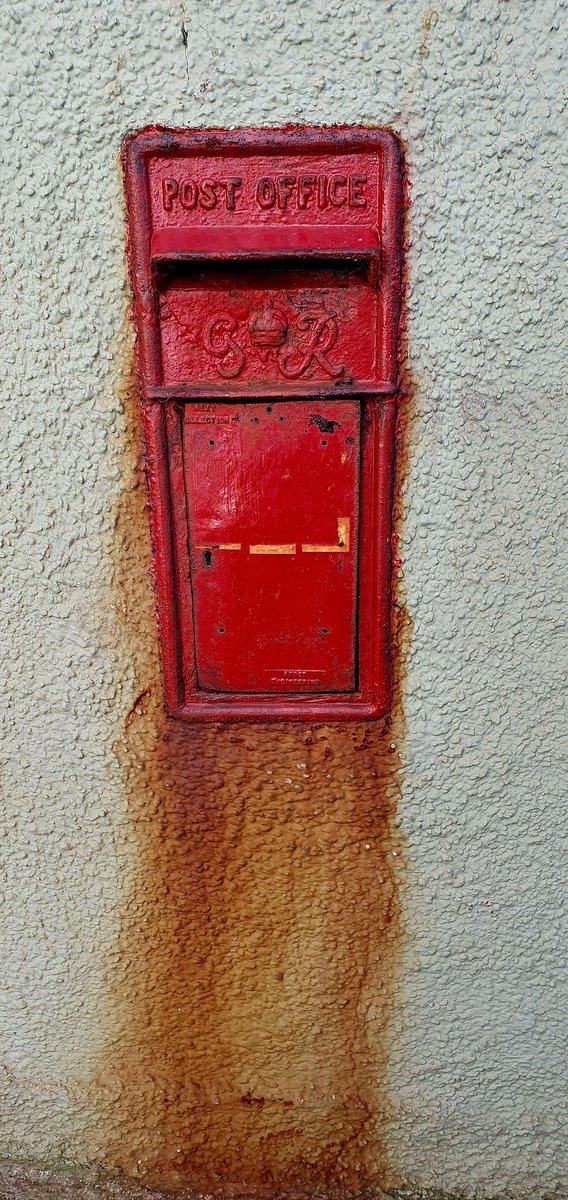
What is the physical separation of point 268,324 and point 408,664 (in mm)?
546

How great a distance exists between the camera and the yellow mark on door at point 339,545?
1005 mm

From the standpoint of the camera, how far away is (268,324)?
0.94 metres

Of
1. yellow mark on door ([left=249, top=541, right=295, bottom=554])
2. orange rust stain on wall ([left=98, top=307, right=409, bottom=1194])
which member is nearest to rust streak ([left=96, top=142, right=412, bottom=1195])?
orange rust stain on wall ([left=98, top=307, right=409, bottom=1194])

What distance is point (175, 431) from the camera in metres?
0.99

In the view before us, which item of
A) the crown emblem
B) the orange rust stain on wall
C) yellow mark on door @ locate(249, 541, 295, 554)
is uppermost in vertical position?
the crown emblem

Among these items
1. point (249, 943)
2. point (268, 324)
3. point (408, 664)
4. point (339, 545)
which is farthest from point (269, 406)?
point (249, 943)

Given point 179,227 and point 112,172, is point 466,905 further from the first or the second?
point 112,172

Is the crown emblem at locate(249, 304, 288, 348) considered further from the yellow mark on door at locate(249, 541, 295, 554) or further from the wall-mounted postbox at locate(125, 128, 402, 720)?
the yellow mark on door at locate(249, 541, 295, 554)

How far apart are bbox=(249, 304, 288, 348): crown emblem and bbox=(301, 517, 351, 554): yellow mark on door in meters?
0.27

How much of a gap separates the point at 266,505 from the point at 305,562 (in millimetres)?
102

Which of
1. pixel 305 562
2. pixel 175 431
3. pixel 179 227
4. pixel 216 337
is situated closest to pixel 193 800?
pixel 305 562

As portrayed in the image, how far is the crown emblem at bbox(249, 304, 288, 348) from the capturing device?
3.07 ft

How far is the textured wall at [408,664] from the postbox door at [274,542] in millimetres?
100

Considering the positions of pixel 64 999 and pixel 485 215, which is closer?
pixel 485 215
